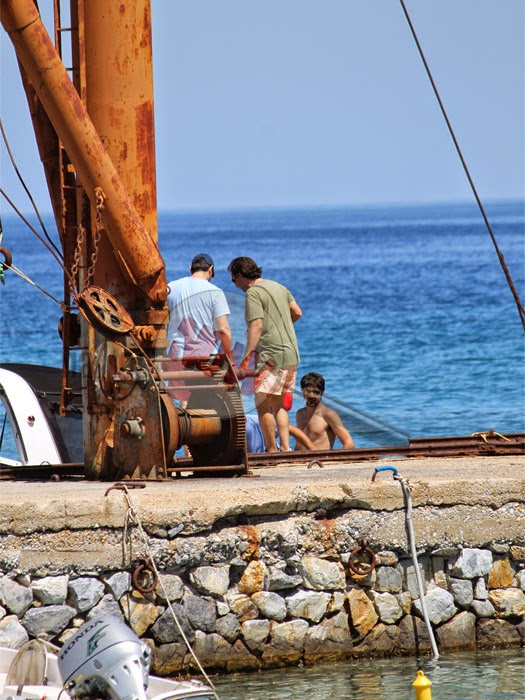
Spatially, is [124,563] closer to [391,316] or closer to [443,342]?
[443,342]

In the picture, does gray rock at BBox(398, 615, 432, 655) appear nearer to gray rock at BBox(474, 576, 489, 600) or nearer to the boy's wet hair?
gray rock at BBox(474, 576, 489, 600)

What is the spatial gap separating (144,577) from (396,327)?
140 feet

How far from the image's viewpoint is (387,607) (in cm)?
822

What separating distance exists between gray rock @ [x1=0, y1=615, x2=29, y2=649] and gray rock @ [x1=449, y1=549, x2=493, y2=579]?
8.23 feet

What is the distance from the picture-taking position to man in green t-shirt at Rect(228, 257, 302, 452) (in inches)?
412

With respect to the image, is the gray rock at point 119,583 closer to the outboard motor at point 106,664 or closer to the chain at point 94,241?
the outboard motor at point 106,664

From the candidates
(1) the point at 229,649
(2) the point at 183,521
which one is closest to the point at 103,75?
(2) the point at 183,521

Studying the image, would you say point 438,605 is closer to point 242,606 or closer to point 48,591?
point 242,606

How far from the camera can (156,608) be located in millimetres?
7832

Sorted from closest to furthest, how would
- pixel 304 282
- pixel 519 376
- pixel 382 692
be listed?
pixel 382 692
pixel 519 376
pixel 304 282

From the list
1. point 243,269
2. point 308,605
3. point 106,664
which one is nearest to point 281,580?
point 308,605

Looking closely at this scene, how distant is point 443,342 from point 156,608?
123 feet

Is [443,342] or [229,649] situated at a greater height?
[443,342]

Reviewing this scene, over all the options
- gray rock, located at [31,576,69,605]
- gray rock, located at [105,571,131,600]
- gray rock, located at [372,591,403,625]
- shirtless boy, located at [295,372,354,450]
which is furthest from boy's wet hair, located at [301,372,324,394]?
gray rock, located at [31,576,69,605]
